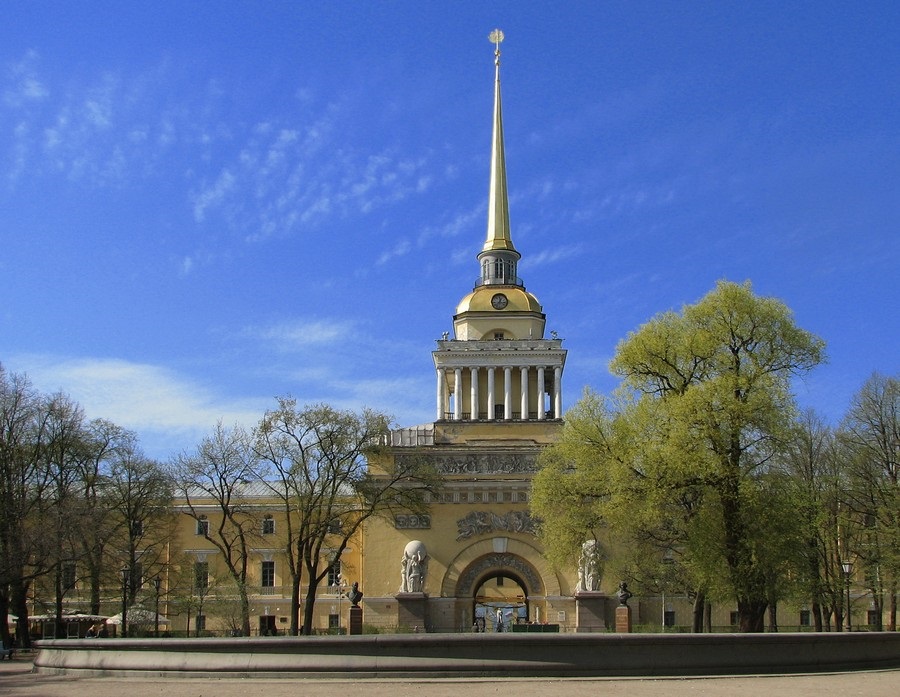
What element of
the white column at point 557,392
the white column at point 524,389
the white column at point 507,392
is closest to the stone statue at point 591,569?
the white column at point 524,389

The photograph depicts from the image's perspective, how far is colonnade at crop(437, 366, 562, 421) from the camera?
2406 inches

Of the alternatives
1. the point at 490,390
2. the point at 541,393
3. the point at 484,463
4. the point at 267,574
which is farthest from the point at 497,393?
the point at 267,574

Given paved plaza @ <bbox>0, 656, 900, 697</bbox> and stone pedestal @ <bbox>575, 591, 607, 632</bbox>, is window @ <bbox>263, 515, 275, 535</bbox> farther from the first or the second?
paved plaza @ <bbox>0, 656, 900, 697</bbox>

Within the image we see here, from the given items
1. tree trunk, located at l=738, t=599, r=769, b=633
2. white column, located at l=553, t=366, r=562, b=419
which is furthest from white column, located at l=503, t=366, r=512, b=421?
tree trunk, located at l=738, t=599, r=769, b=633

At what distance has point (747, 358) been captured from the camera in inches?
1268

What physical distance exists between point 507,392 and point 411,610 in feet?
53.5

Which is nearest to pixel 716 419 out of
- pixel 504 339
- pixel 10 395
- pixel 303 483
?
pixel 303 483

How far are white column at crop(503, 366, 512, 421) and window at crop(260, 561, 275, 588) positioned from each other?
1456 cm

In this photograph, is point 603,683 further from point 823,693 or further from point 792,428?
point 792,428

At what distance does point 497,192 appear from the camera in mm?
67875

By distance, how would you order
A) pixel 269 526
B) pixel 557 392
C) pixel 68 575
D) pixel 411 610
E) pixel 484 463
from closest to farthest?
pixel 68 575, pixel 411 610, pixel 484 463, pixel 269 526, pixel 557 392

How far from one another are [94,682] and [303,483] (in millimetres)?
23586

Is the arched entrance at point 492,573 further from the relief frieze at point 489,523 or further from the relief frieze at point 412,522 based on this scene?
the relief frieze at point 412,522

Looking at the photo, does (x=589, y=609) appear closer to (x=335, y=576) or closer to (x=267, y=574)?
(x=335, y=576)
